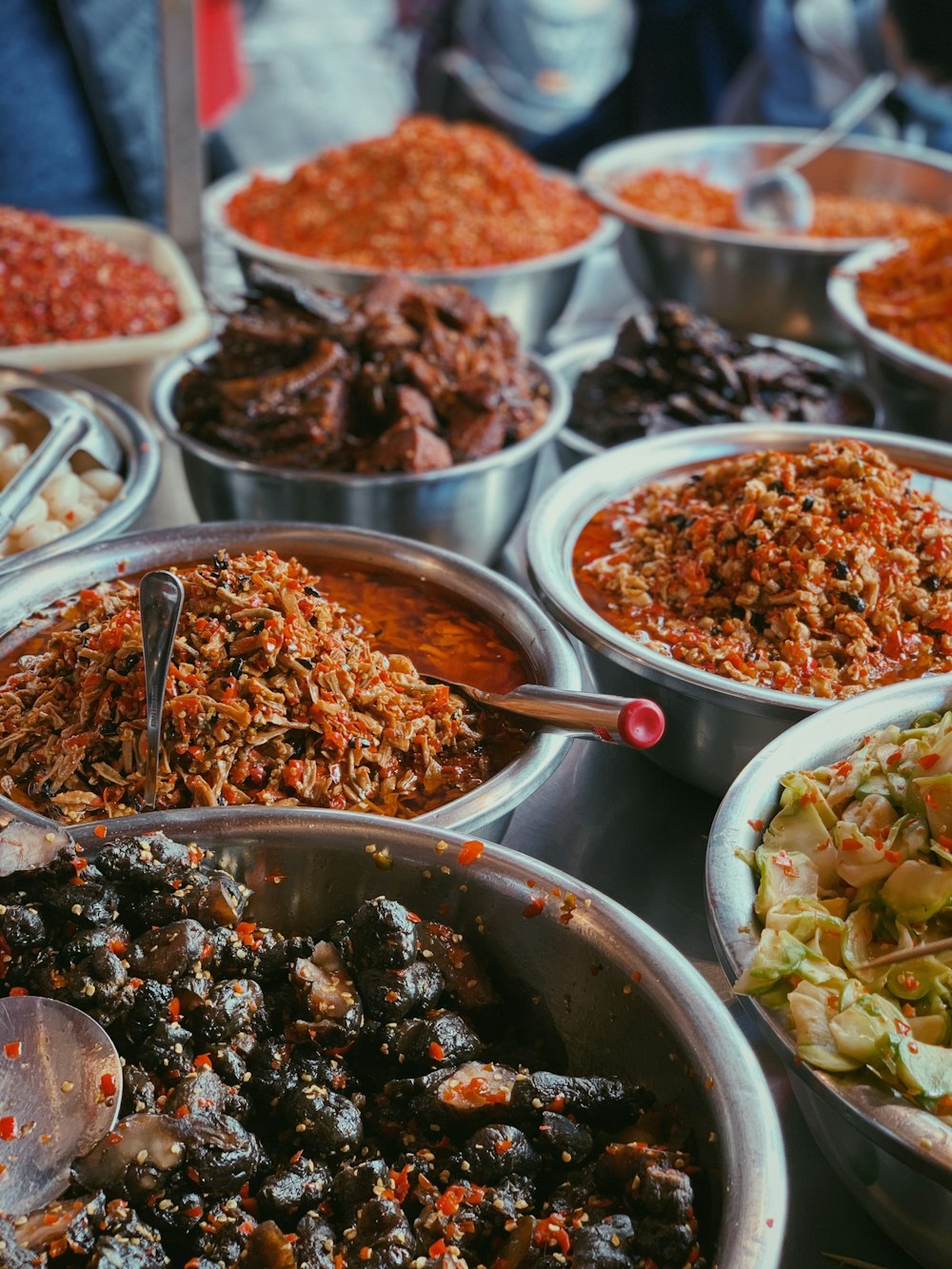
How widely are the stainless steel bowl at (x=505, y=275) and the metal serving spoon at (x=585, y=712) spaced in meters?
1.74

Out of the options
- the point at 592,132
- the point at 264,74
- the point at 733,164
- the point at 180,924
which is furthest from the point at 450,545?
the point at 264,74

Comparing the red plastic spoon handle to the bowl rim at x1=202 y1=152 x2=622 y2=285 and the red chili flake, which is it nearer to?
the red chili flake

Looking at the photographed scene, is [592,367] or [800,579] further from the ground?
[800,579]

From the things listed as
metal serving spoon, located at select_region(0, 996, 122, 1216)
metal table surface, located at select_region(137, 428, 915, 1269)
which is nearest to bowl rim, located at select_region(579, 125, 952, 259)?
metal table surface, located at select_region(137, 428, 915, 1269)

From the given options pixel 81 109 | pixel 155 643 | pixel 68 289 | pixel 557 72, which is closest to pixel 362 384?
pixel 155 643

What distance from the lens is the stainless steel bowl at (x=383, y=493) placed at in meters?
2.28

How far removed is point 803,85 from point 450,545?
14.2 feet

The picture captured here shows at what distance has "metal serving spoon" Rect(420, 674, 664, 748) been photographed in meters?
1.55

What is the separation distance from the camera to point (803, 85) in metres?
5.61

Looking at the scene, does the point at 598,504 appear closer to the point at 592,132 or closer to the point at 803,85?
the point at 803,85

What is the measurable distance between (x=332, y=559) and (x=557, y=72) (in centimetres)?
611

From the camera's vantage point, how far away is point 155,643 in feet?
5.10

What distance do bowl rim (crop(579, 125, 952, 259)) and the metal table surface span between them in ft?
6.67

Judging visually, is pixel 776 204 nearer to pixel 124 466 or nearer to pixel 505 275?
pixel 505 275
